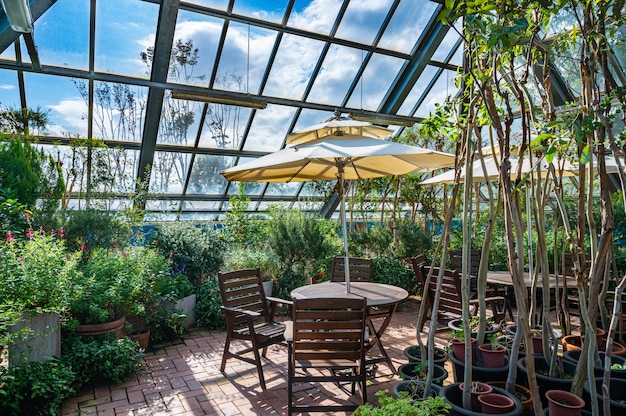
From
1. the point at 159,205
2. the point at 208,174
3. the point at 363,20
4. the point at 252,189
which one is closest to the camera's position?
the point at 363,20

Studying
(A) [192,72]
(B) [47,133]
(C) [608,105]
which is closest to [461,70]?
(C) [608,105]

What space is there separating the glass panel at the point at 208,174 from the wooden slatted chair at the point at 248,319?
5229mm

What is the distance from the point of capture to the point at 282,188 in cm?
1068

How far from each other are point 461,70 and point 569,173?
2.73 meters

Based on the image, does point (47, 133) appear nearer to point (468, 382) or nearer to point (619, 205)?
A: point (468, 382)

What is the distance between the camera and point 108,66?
7.03 m

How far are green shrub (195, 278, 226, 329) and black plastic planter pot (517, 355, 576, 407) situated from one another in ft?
11.1

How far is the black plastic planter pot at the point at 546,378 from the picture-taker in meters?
2.34

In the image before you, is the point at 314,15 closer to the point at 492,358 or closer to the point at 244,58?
the point at 244,58

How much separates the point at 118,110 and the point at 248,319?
5.78 meters

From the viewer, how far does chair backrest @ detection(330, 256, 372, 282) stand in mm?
4816

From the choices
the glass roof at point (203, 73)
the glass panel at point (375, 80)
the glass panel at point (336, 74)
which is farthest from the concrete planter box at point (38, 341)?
the glass panel at point (375, 80)

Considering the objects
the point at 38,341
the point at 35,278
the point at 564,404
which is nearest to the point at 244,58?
the point at 35,278

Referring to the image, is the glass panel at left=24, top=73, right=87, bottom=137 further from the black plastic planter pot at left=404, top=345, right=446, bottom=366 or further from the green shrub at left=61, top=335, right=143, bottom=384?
the black plastic planter pot at left=404, top=345, right=446, bottom=366
